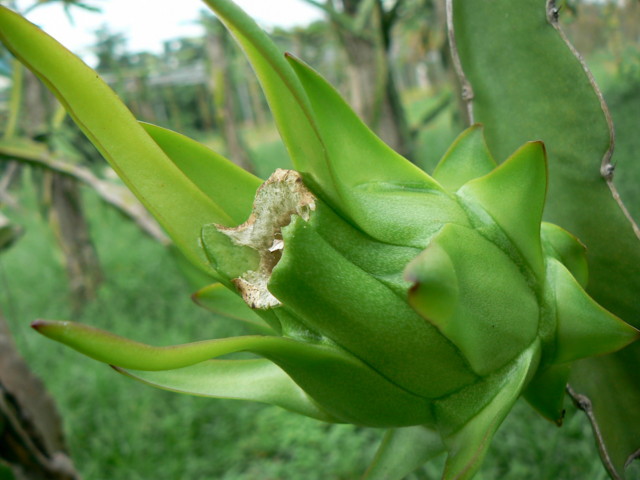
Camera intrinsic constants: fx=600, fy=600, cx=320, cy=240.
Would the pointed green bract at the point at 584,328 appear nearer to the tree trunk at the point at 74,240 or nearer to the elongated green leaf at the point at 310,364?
the elongated green leaf at the point at 310,364

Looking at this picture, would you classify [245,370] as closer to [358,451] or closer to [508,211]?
[508,211]

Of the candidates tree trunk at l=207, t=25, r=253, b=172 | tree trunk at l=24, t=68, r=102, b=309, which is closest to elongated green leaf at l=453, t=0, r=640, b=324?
tree trunk at l=24, t=68, r=102, b=309

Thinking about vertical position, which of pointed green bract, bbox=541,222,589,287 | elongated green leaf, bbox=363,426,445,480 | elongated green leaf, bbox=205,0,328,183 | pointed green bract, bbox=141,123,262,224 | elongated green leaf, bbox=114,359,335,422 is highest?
elongated green leaf, bbox=205,0,328,183

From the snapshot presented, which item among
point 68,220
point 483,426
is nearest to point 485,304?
point 483,426

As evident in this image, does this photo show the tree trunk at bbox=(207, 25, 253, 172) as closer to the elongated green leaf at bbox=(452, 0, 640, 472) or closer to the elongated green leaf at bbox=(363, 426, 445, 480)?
the elongated green leaf at bbox=(452, 0, 640, 472)

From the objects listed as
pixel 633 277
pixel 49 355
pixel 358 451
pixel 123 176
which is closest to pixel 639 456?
pixel 633 277

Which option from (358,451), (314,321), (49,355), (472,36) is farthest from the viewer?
(49,355)

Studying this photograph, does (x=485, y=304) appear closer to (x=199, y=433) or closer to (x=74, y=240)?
(x=199, y=433)
